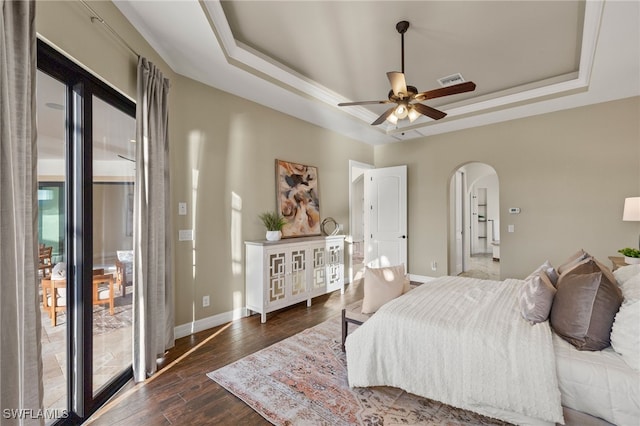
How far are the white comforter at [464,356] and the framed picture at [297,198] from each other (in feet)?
7.61

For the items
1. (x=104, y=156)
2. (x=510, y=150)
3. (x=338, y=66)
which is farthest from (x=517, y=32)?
(x=104, y=156)

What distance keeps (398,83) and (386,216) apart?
345 cm

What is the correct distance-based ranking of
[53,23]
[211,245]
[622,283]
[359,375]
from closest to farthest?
[53,23] < [622,283] < [359,375] < [211,245]

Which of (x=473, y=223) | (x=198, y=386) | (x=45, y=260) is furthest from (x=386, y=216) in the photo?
(x=45, y=260)

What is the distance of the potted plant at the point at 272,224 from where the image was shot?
3.74 meters

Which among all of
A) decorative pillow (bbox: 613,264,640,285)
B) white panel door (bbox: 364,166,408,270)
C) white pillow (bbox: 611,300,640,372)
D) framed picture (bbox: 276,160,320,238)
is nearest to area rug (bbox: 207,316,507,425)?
white pillow (bbox: 611,300,640,372)

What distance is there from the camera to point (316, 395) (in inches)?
81.7

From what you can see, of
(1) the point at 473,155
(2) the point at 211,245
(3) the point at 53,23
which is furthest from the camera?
(1) the point at 473,155

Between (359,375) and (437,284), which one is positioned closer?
(359,375)

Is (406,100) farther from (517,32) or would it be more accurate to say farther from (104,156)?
(104,156)

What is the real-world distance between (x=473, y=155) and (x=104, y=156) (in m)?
5.18

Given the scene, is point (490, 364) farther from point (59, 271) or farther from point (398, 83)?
point (59, 271)

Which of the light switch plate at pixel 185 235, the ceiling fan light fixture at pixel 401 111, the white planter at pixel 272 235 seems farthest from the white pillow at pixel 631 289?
the light switch plate at pixel 185 235

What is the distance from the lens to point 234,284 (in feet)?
11.7
